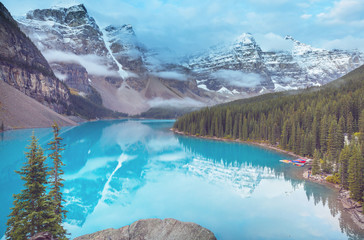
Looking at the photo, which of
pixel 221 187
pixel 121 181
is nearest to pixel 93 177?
pixel 121 181

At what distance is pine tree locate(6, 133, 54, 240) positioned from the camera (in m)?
10.3

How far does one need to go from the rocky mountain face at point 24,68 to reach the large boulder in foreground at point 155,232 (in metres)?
107

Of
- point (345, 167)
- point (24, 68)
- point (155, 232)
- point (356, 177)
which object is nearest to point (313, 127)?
point (345, 167)

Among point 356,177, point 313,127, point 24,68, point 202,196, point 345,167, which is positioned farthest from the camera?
point 24,68

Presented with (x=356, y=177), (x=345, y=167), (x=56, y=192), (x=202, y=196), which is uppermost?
(x=345, y=167)

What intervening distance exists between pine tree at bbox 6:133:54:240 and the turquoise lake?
823cm

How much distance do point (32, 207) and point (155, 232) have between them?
6270mm

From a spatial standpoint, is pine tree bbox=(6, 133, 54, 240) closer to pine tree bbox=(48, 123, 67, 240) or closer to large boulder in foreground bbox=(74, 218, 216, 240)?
pine tree bbox=(48, 123, 67, 240)

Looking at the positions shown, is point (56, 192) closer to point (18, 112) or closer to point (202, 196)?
point (202, 196)

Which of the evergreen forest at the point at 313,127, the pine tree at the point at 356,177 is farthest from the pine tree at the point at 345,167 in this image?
the pine tree at the point at 356,177

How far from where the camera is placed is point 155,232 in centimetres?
1355

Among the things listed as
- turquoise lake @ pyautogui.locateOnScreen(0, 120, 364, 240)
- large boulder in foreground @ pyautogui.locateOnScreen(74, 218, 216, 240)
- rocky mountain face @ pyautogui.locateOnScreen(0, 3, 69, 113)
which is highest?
rocky mountain face @ pyautogui.locateOnScreen(0, 3, 69, 113)

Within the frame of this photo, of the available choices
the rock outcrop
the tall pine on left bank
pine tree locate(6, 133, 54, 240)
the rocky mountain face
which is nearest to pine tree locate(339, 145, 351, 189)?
the tall pine on left bank

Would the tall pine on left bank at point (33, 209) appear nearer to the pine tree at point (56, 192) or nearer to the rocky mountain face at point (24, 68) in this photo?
the pine tree at point (56, 192)
